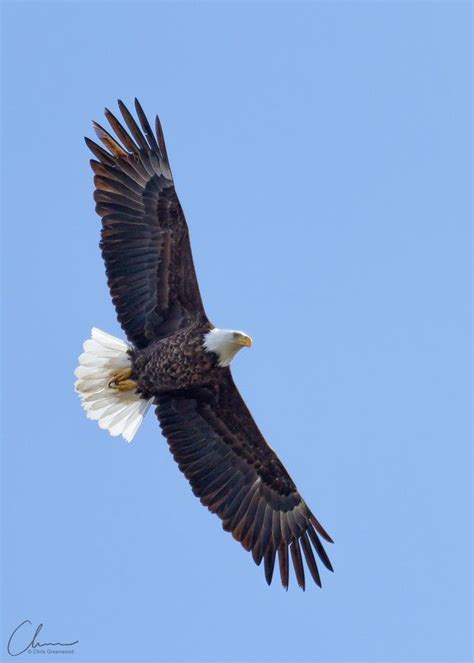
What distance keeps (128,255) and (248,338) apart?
4.06 ft

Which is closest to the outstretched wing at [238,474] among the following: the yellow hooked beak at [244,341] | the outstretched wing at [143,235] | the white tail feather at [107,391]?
the white tail feather at [107,391]

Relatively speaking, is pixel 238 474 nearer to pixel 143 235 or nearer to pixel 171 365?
pixel 171 365

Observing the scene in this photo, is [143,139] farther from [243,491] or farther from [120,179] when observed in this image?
[243,491]

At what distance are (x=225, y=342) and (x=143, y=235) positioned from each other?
1.17 m

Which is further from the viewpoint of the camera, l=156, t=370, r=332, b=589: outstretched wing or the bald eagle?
l=156, t=370, r=332, b=589: outstretched wing

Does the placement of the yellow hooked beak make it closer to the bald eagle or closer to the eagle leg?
the bald eagle

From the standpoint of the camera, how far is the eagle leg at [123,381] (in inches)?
403

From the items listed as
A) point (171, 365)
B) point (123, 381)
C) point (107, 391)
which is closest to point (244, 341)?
point (171, 365)

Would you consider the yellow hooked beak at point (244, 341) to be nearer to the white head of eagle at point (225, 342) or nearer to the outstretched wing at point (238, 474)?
the white head of eagle at point (225, 342)

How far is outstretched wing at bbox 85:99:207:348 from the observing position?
33.3ft

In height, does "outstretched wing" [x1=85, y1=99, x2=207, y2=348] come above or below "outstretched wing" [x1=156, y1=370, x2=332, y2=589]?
above

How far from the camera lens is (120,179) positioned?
10.2 m

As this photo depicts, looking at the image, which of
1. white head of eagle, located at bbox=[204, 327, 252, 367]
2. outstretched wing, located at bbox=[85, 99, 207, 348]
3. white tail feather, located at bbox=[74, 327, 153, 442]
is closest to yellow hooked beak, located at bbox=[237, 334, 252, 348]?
white head of eagle, located at bbox=[204, 327, 252, 367]

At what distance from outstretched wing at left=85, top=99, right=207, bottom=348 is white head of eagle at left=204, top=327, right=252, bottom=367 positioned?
272 mm
